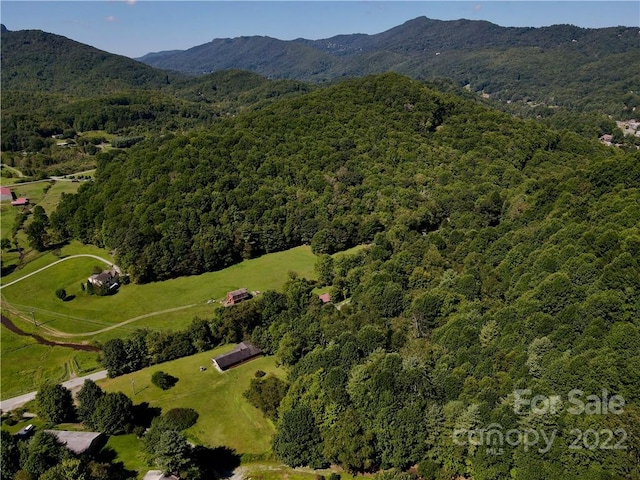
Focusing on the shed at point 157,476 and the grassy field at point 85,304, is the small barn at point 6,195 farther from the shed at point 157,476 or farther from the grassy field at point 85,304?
the shed at point 157,476

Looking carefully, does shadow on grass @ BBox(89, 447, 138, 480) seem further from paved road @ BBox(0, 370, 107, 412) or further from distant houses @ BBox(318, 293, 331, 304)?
distant houses @ BBox(318, 293, 331, 304)

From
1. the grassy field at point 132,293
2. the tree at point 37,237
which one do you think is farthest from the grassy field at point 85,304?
the tree at point 37,237

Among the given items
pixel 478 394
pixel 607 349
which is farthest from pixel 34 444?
pixel 607 349

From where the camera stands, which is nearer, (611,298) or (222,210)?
(611,298)

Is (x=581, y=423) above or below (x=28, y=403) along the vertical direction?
above

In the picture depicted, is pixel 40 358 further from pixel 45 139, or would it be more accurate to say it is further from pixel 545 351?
pixel 45 139

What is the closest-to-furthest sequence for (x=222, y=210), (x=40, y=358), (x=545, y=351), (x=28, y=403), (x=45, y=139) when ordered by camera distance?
(x=545, y=351), (x=28, y=403), (x=40, y=358), (x=222, y=210), (x=45, y=139)

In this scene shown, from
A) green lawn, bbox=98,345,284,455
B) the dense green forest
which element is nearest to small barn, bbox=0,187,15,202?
the dense green forest
